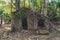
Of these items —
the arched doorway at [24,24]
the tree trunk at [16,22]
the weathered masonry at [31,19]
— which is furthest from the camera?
the arched doorway at [24,24]

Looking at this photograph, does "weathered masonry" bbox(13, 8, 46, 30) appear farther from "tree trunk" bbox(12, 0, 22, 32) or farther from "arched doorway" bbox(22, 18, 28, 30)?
"tree trunk" bbox(12, 0, 22, 32)

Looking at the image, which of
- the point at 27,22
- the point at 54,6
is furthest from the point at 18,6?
the point at 54,6

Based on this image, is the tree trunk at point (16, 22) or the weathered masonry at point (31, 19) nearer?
the tree trunk at point (16, 22)

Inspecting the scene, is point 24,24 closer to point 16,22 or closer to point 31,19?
point 31,19

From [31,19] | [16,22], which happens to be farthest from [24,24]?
[16,22]

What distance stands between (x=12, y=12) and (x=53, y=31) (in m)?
2.69

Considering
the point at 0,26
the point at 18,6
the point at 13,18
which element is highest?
the point at 18,6

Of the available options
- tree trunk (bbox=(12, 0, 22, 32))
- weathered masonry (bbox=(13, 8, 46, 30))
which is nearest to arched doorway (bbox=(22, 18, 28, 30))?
weathered masonry (bbox=(13, 8, 46, 30))

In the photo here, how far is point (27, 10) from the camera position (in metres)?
10.6

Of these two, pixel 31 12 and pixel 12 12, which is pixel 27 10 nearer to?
pixel 31 12

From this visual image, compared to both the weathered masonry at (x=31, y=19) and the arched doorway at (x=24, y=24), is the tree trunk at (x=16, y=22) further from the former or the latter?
the arched doorway at (x=24, y=24)

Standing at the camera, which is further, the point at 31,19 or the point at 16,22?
the point at 31,19

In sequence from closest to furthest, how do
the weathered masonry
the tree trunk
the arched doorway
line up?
the tree trunk
the weathered masonry
the arched doorway

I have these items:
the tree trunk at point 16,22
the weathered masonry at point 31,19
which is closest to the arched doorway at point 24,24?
the weathered masonry at point 31,19
